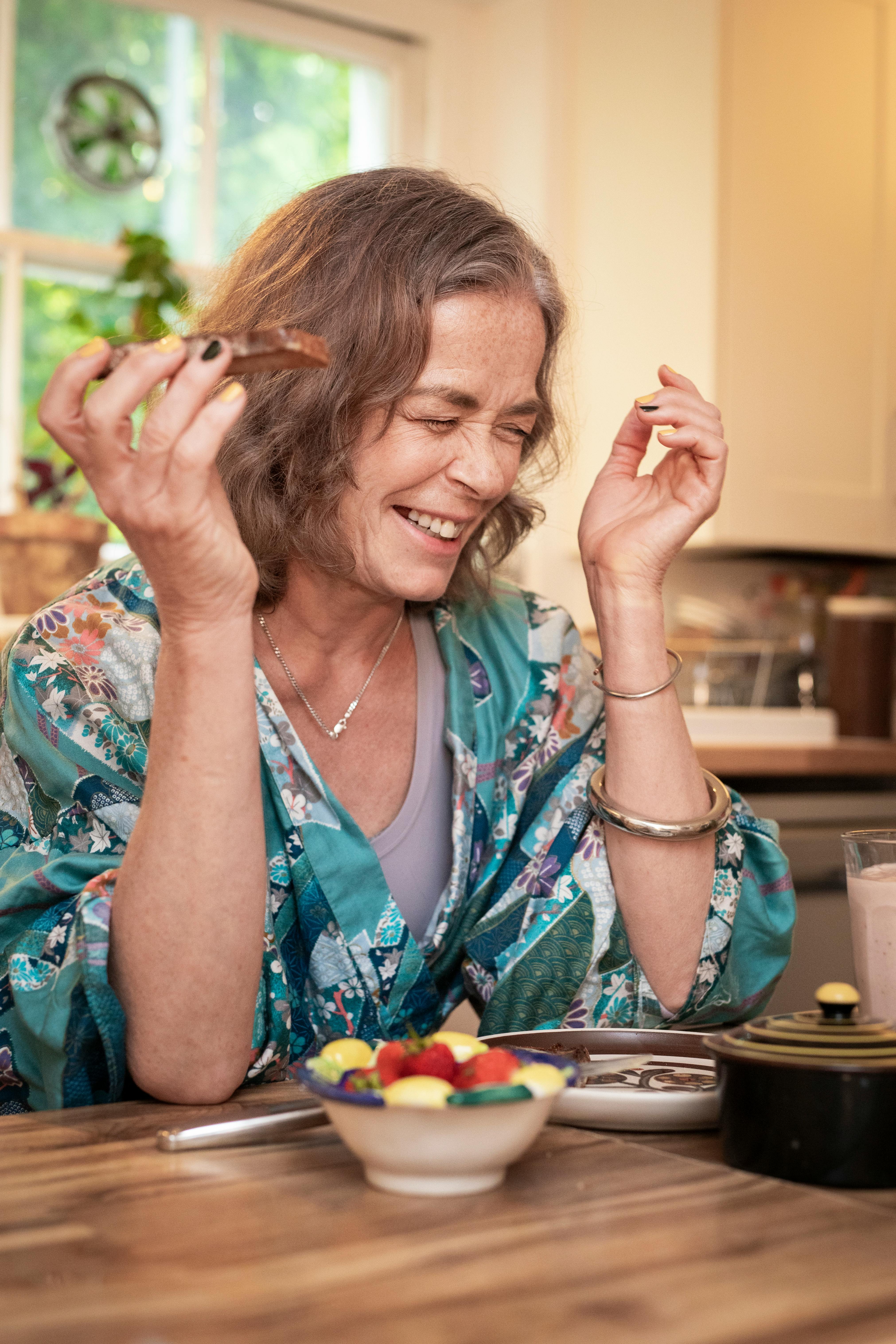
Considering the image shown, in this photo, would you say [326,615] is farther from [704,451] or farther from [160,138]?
[160,138]

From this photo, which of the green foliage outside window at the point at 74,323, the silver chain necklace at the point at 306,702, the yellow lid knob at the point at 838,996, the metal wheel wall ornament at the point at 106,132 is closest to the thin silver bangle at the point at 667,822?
the silver chain necklace at the point at 306,702

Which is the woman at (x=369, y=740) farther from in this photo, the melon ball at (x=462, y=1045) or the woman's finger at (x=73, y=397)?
the melon ball at (x=462, y=1045)

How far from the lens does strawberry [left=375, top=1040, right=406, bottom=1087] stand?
0.66 m

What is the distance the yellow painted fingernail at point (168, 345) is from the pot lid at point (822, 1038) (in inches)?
20.4

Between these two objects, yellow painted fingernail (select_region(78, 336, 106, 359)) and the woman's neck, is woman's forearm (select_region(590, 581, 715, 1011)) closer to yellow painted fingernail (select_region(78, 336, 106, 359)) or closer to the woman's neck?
the woman's neck

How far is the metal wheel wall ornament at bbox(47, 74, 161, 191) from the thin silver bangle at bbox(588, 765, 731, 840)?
2340 millimetres

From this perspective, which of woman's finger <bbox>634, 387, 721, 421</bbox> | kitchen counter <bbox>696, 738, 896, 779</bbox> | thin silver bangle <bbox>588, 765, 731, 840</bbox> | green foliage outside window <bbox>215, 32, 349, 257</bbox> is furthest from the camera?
green foliage outside window <bbox>215, 32, 349, 257</bbox>

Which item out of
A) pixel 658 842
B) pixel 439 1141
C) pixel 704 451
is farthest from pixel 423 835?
pixel 439 1141

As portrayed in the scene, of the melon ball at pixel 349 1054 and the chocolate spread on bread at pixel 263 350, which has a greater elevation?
the chocolate spread on bread at pixel 263 350

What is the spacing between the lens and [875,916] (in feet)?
2.77

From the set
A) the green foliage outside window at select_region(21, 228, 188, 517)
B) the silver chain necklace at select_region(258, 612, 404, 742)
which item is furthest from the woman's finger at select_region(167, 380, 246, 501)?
the green foliage outside window at select_region(21, 228, 188, 517)

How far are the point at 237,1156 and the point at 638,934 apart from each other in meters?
0.57

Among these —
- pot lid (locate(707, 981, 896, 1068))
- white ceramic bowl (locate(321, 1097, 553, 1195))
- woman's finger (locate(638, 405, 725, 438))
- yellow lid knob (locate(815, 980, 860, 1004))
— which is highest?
woman's finger (locate(638, 405, 725, 438))

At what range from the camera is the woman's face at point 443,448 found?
1201 mm
